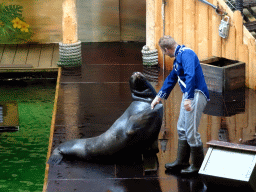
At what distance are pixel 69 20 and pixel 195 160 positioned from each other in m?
5.37

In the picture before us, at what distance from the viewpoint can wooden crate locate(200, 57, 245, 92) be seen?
26.6ft

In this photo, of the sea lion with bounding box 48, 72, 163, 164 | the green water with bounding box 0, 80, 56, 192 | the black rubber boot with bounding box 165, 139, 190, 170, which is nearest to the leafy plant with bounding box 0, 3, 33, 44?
the green water with bounding box 0, 80, 56, 192

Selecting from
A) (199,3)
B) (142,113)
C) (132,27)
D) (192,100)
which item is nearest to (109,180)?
(142,113)

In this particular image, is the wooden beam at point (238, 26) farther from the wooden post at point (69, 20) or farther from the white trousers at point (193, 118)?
the white trousers at point (193, 118)

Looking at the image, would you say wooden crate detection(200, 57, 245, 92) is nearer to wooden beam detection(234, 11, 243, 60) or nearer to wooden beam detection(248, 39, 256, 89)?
wooden beam detection(248, 39, 256, 89)

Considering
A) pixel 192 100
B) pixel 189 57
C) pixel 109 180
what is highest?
pixel 189 57

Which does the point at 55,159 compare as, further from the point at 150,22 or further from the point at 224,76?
the point at 150,22

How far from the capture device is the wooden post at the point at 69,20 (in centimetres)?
973

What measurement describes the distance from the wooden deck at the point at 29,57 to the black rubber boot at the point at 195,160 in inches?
222

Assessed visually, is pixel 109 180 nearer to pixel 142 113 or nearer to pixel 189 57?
pixel 142 113

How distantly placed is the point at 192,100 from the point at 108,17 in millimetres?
7907

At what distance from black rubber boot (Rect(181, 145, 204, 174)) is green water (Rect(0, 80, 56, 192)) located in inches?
74.7

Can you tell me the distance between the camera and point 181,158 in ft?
17.5

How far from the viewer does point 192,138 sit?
5.05 meters
